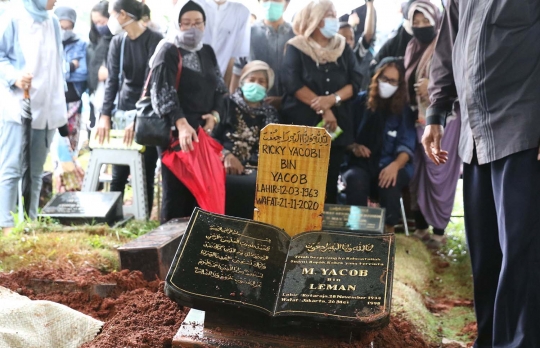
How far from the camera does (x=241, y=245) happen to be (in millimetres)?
2342

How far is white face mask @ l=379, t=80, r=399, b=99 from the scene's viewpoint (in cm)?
568

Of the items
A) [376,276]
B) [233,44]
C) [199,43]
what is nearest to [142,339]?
[376,276]

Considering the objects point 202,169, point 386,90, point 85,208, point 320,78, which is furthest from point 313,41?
point 85,208

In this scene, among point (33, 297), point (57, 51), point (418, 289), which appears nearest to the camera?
point (33, 297)

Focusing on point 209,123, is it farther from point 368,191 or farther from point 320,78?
point 368,191

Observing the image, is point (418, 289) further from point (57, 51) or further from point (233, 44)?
point (57, 51)

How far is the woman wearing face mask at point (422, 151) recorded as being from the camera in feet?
18.8

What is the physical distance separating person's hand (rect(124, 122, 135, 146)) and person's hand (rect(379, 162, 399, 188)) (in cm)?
225

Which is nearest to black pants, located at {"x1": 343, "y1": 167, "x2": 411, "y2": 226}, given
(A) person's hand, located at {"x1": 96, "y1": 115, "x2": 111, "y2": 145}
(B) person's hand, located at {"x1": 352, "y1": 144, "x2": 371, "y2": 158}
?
(B) person's hand, located at {"x1": 352, "y1": 144, "x2": 371, "y2": 158}

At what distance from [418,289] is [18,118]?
133 inches

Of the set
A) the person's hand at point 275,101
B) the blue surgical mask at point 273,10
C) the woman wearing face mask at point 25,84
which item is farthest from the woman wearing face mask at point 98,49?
the person's hand at point 275,101

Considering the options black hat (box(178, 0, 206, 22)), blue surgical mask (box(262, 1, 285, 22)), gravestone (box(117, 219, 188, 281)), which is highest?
blue surgical mask (box(262, 1, 285, 22))

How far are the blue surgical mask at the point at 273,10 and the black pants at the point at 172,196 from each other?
197 cm

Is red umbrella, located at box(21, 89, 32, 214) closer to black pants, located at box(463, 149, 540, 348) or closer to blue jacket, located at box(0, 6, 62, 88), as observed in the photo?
blue jacket, located at box(0, 6, 62, 88)
